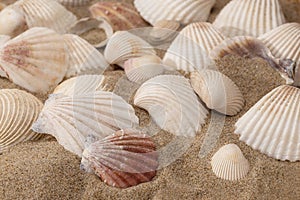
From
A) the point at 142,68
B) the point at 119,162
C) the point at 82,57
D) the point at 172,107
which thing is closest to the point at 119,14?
the point at 82,57

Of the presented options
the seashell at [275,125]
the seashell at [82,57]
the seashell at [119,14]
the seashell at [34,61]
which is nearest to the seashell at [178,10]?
the seashell at [119,14]

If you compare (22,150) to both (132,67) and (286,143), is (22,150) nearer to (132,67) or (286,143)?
(132,67)

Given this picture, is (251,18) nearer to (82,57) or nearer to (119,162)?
(82,57)

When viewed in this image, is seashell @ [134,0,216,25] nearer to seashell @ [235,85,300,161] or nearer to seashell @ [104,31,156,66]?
seashell @ [104,31,156,66]

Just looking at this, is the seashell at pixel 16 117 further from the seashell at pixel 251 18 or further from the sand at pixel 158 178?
the seashell at pixel 251 18

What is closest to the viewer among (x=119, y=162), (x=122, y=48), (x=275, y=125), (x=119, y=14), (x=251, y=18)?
(x=119, y=162)

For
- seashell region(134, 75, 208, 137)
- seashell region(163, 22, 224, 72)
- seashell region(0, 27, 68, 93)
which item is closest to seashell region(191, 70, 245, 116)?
seashell region(134, 75, 208, 137)
